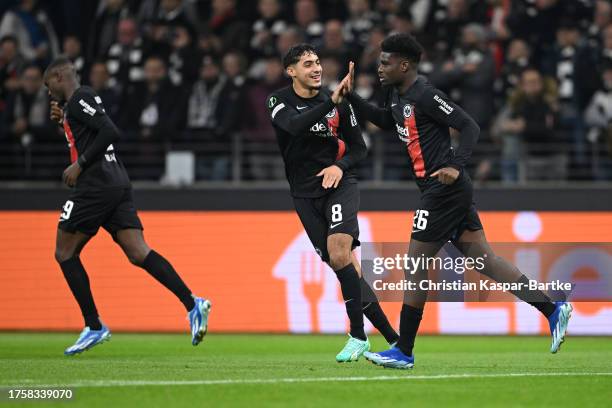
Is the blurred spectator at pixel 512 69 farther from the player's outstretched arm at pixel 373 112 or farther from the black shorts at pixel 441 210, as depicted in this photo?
the black shorts at pixel 441 210

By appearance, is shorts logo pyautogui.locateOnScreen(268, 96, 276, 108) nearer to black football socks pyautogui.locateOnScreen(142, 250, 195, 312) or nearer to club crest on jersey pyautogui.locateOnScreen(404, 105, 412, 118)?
club crest on jersey pyautogui.locateOnScreen(404, 105, 412, 118)

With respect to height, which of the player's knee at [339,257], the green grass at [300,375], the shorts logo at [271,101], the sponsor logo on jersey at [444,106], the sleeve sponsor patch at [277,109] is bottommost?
the green grass at [300,375]

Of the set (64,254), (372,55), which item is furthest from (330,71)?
(64,254)

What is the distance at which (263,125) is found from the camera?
55.2 ft

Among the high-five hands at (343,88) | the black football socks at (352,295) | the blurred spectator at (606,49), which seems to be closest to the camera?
the high-five hands at (343,88)

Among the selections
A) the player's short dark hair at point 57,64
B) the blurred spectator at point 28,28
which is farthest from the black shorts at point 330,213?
the blurred spectator at point 28,28

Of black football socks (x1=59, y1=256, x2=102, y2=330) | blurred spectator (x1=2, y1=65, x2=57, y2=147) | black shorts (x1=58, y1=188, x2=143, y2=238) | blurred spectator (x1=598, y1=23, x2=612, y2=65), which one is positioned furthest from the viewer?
blurred spectator (x1=2, y1=65, x2=57, y2=147)

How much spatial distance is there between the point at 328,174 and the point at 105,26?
32.7ft

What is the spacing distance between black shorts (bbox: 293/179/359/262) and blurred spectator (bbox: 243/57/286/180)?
6.71m

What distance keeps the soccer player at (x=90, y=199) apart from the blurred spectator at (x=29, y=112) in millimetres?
6318

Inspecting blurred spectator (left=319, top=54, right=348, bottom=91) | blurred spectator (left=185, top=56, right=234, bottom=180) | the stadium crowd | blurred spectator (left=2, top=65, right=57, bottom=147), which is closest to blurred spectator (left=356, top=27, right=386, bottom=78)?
the stadium crowd

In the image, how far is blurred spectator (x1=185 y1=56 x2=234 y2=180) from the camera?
657 inches

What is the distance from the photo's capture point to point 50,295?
15.1 m

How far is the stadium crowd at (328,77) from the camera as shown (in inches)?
632
